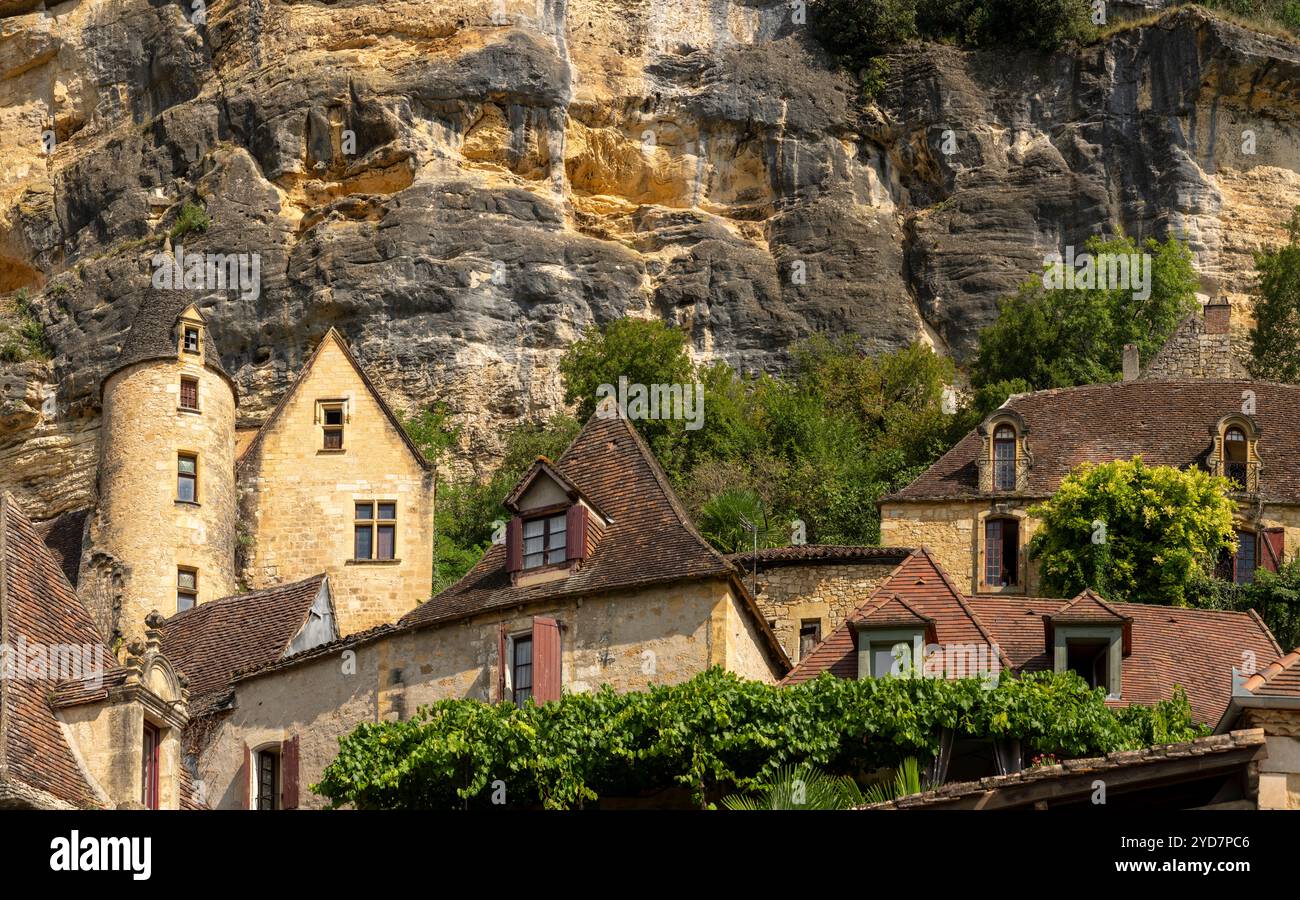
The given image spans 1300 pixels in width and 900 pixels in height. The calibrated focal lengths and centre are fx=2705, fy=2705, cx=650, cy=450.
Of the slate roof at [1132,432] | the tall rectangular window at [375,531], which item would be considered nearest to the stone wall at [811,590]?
the slate roof at [1132,432]

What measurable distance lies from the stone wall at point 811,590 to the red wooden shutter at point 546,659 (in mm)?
8499

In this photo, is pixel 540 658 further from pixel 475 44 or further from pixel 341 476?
pixel 475 44

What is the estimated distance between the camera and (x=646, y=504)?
119 ft

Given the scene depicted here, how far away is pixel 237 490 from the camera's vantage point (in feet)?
170

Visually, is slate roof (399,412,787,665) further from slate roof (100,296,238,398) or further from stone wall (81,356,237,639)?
slate roof (100,296,238,398)

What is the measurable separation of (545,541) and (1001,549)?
41.4ft

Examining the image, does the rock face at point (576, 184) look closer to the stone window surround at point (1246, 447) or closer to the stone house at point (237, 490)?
the stone house at point (237, 490)

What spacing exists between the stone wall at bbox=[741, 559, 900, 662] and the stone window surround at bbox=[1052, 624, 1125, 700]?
7.39 metres

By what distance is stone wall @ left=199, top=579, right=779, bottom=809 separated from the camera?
34.2 meters

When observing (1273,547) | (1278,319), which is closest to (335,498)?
(1273,547)

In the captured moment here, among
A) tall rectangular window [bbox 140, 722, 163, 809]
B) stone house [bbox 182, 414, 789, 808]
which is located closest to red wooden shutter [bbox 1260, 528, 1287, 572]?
stone house [bbox 182, 414, 789, 808]

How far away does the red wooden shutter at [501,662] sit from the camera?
34866mm

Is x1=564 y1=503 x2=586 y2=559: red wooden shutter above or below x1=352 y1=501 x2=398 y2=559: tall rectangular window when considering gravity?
below
